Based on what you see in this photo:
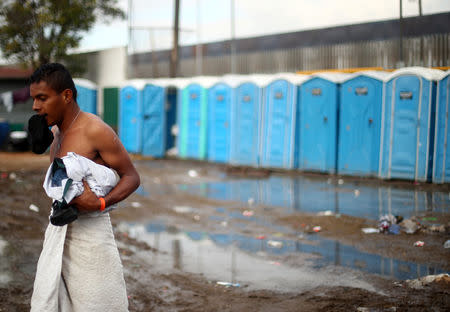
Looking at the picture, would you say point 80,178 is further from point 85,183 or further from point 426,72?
point 426,72

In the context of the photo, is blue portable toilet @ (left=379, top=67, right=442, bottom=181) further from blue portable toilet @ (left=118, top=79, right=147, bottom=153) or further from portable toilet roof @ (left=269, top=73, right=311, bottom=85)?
blue portable toilet @ (left=118, top=79, right=147, bottom=153)

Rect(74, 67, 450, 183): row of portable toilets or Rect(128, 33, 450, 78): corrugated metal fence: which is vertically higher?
Rect(128, 33, 450, 78): corrugated metal fence

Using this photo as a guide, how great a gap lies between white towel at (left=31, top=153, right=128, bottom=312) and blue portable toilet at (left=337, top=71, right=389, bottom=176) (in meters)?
9.24

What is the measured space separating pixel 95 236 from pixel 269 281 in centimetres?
267

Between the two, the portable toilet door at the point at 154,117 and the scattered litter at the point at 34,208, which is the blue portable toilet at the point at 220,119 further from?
A: the scattered litter at the point at 34,208

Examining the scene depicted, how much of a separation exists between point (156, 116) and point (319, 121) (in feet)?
18.7

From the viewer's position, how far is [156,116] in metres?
16.2

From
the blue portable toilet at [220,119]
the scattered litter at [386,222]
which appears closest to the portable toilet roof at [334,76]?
the blue portable toilet at [220,119]

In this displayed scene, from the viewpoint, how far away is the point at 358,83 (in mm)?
11305

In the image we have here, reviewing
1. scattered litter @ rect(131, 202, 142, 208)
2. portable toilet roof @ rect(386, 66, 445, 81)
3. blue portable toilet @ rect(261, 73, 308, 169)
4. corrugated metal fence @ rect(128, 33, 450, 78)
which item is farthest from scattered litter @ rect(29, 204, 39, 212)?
corrugated metal fence @ rect(128, 33, 450, 78)

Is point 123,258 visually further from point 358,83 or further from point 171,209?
point 358,83

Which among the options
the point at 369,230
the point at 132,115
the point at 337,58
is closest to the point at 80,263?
the point at 369,230

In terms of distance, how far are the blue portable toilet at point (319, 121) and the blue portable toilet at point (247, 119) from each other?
113 cm

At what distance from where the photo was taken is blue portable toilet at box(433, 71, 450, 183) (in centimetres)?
1012
